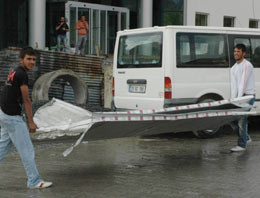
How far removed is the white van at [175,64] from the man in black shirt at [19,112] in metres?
4.75

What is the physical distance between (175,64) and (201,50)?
2.64ft

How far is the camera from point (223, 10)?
32.0 meters

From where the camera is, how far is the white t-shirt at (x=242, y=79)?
377 inches

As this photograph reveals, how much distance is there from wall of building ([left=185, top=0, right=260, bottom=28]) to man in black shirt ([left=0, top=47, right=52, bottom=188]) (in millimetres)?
24277

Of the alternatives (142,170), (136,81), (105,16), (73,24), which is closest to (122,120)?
(142,170)

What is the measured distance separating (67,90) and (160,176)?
10.2 metres

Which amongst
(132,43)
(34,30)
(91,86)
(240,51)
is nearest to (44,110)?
(240,51)

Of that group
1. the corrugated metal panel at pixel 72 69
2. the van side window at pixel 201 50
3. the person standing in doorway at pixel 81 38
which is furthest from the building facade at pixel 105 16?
the van side window at pixel 201 50

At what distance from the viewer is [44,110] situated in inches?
312

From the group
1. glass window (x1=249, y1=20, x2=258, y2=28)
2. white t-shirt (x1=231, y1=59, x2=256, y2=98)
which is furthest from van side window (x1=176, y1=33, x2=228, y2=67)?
glass window (x1=249, y1=20, x2=258, y2=28)

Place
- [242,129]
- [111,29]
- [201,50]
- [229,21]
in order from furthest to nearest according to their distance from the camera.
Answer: [229,21], [111,29], [201,50], [242,129]

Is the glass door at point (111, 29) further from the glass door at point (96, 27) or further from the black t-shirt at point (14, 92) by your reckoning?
the black t-shirt at point (14, 92)

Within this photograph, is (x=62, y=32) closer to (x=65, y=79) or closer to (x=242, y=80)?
(x=65, y=79)

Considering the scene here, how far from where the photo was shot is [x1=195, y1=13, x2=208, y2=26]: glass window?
31.2 m
